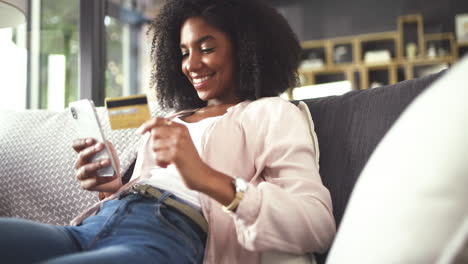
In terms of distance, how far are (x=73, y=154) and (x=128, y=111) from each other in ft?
2.36

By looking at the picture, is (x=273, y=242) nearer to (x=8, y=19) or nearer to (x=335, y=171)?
(x=335, y=171)

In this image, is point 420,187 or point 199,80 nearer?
point 420,187

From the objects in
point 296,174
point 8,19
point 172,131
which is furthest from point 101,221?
point 8,19

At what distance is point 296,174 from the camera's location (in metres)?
0.83

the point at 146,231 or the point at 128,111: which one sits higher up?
the point at 128,111

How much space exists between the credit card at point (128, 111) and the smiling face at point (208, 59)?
0.38m

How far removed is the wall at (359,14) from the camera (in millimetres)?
5578

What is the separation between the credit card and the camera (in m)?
0.74

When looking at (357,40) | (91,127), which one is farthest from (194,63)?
(357,40)

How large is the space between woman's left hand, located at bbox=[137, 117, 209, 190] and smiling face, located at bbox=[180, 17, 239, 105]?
0.42 m

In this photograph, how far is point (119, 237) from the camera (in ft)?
2.52

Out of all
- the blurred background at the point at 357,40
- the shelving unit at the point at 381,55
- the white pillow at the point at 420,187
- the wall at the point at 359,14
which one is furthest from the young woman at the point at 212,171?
the wall at the point at 359,14

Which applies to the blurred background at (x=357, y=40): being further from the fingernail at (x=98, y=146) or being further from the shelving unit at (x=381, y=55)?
the fingernail at (x=98, y=146)

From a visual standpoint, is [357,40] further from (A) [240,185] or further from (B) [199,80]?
(A) [240,185]
